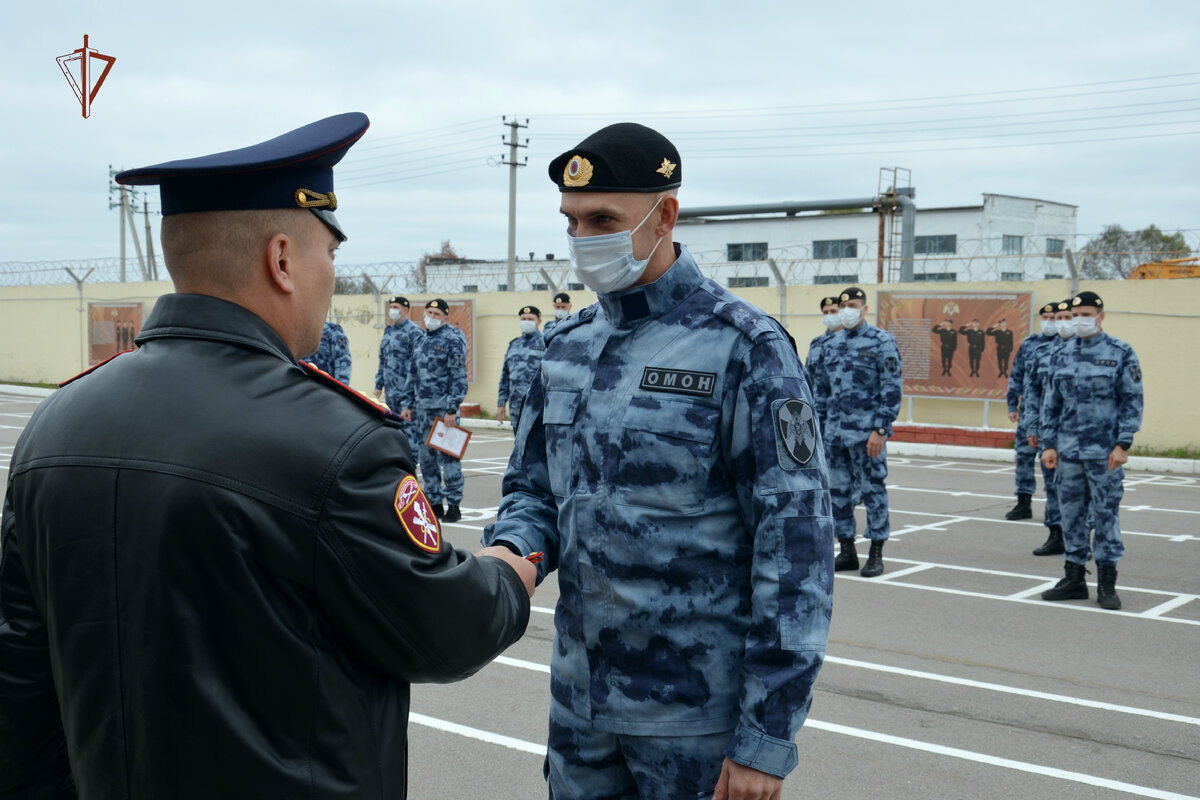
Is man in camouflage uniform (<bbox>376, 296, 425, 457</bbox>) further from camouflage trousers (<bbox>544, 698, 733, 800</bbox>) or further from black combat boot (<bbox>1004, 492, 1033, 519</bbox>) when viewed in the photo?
camouflage trousers (<bbox>544, 698, 733, 800</bbox>)

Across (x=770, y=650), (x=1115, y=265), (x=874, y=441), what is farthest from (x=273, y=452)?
(x=1115, y=265)

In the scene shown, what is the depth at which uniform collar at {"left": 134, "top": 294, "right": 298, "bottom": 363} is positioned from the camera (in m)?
1.58

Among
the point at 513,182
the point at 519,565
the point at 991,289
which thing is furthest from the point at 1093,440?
the point at 513,182

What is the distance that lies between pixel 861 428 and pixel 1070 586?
188 centimetres

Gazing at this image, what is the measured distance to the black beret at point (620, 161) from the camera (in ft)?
7.31

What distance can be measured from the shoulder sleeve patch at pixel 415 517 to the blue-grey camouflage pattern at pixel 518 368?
33.2 ft

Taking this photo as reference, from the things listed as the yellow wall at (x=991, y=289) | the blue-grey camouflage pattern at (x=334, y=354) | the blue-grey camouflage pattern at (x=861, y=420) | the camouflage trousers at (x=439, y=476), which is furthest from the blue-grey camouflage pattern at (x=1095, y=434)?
the yellow wall at (x=991, y=289)

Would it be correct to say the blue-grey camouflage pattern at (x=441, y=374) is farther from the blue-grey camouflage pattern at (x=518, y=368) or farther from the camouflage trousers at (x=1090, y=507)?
the camouflage trousers at (x=1090, y=507)

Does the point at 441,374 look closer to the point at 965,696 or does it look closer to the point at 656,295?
the point at 965,696

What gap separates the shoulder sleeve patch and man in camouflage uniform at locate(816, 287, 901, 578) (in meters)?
6.79

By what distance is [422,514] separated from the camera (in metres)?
1.60

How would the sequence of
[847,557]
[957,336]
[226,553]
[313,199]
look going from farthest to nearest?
[957,336] → [847,557] → [313,199] → [226,553]

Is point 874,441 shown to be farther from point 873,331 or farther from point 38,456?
point 38,456

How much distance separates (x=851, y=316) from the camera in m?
8.49
